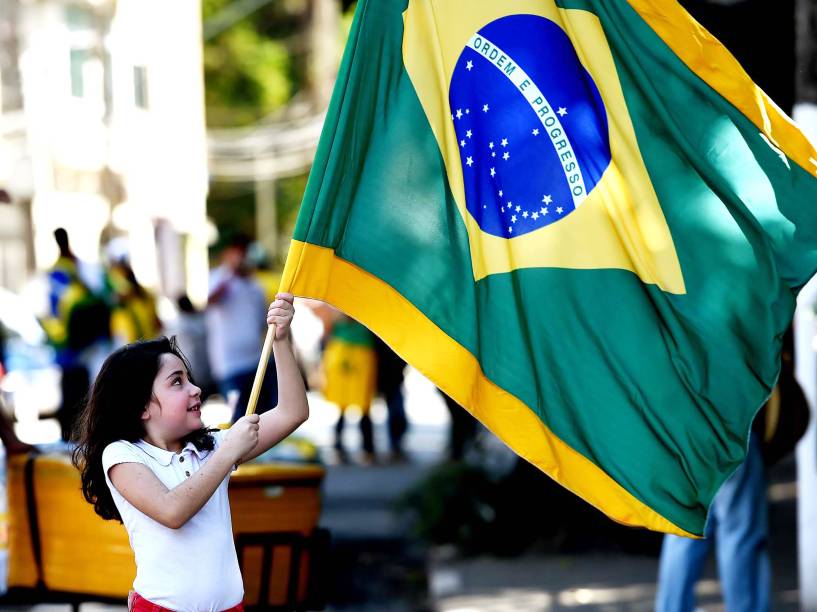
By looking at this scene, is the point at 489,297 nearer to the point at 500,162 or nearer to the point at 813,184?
the point at 500,162

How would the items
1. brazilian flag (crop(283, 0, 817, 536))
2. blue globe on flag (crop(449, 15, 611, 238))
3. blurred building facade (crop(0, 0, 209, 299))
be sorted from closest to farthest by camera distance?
1. brazilian flag (crop(283, 0, 817, 536))
2. blue globe on flag (crop(449, 15, 611, 238))
3. blurred building facade (crop(0, 0, 209, 299))

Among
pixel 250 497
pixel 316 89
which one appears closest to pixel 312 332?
pixel 316 89

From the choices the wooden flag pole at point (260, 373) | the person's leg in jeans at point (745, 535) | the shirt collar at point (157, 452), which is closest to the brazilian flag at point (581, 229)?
the wooden flag pole at point (260, 373)

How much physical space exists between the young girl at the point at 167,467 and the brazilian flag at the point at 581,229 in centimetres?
66

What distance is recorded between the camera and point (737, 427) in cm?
456

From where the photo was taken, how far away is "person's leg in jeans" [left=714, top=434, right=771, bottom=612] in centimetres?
636

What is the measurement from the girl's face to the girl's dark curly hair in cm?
2

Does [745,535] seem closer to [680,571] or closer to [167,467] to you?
[680,571]

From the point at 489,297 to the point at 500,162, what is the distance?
0.45 m

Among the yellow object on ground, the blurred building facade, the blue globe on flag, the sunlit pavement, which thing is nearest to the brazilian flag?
the blue globe on flag

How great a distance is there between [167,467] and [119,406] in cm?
22

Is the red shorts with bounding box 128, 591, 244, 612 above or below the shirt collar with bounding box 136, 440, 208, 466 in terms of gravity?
below

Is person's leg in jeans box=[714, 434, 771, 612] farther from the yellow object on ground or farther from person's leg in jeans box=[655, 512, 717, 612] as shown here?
the yellow object on ground

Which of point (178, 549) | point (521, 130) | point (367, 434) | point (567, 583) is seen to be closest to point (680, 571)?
point (567, 583)
